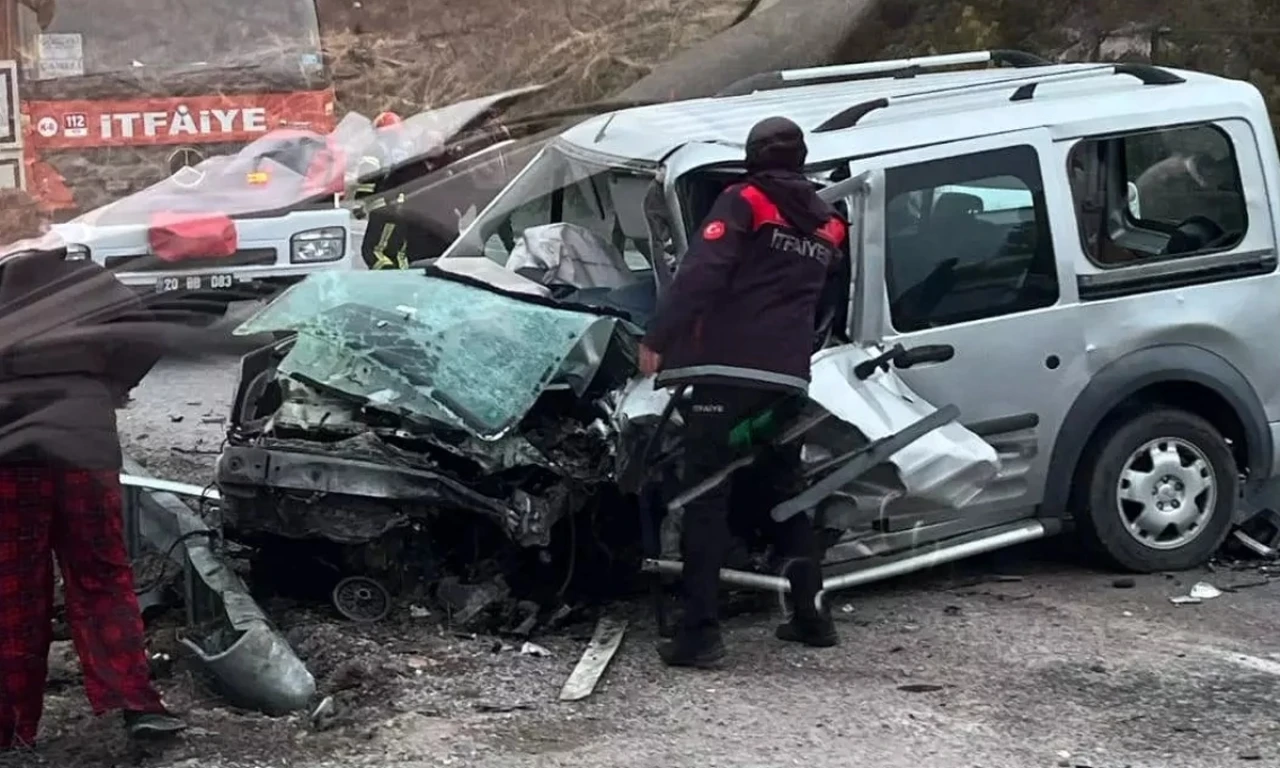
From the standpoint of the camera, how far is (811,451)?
5.66 metres

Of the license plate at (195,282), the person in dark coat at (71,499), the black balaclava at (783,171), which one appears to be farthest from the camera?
the license plate at (195,282)

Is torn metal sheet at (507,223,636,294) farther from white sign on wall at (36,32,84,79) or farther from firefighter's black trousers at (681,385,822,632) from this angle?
white sign on wall at (36,32,84,79)

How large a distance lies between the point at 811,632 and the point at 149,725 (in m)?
2.15

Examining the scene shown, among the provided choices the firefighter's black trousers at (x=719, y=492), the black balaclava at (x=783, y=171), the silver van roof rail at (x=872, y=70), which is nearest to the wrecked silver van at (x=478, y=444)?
the firefighter's black trousers at (x=719, y=492)

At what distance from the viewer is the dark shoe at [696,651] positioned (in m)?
5.50

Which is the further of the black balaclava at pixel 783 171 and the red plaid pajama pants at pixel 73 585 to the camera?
the black balaclava at pixel 783 171

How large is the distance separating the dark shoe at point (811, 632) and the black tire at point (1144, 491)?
4.05 feet

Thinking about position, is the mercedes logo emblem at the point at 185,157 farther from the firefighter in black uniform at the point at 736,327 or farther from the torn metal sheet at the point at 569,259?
the firefighter in black uniform at the point at 736,327

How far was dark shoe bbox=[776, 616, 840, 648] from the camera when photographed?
5.70 meters

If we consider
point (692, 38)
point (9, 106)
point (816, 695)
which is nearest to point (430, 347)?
point (816, 695)

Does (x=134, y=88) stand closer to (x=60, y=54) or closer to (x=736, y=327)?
(x=60, y=54)

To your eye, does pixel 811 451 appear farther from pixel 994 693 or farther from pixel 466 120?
pixel 466 120

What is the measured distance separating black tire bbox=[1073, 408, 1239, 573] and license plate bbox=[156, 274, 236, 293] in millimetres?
5180

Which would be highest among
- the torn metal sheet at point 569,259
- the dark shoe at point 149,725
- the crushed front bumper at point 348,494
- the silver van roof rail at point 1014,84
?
the silver van roof rail at point 1014,84
